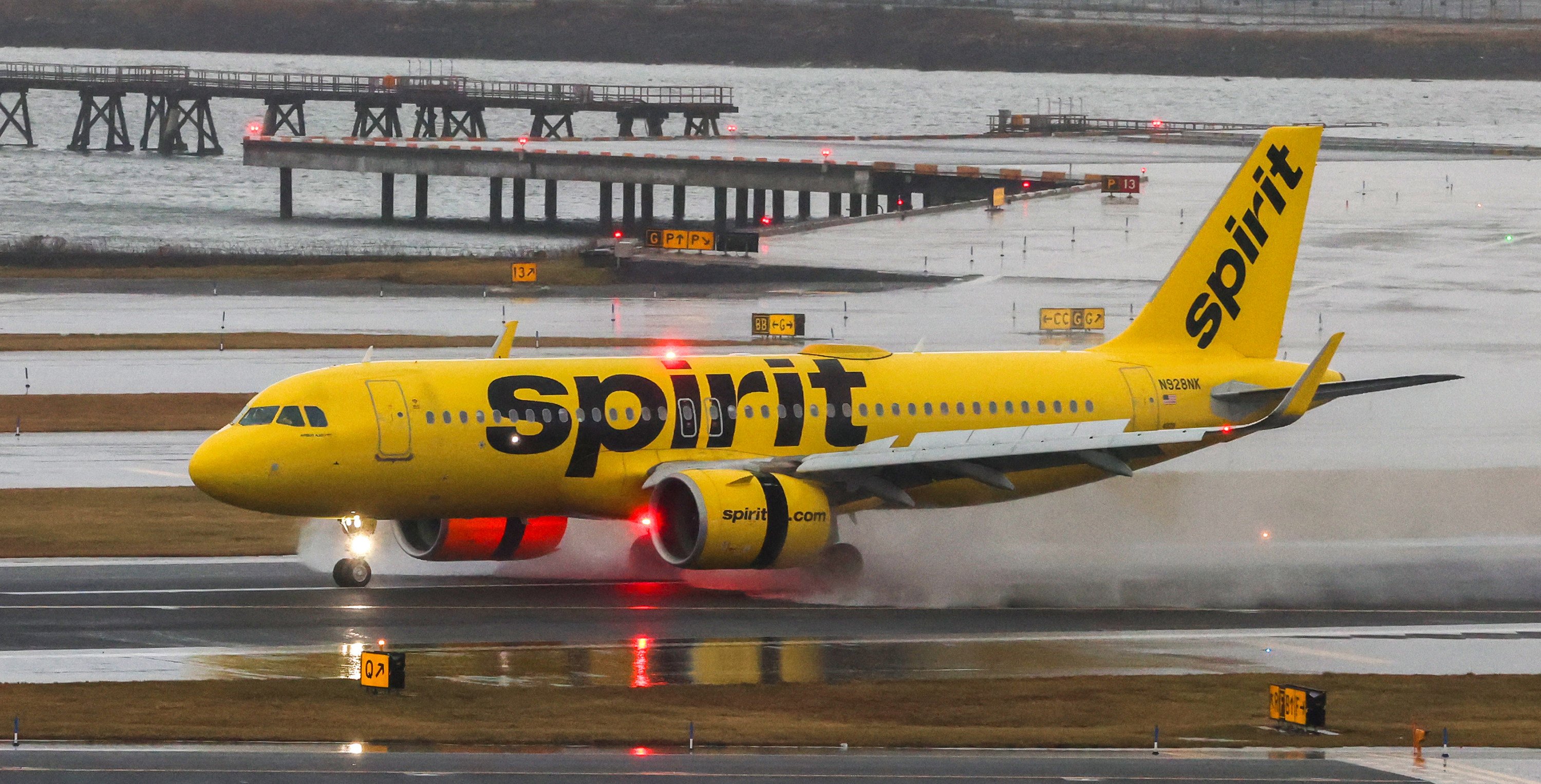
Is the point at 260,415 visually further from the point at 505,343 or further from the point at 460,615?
the point at 505,343

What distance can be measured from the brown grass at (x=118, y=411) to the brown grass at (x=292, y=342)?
1161 cm

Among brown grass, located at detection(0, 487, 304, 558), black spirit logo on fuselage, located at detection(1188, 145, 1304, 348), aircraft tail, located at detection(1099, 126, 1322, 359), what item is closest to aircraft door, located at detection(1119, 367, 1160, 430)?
aircraft tail, located at detection(1099, 126, 1322, 359)

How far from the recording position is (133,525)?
51062 millimetres

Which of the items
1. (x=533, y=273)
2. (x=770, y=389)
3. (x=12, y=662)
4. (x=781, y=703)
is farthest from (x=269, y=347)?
(x=781, y=703)

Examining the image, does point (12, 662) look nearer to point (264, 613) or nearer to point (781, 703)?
point (264, 613)

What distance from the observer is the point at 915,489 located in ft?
150

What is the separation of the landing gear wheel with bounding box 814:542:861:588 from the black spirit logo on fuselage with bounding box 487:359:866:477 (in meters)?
2.71

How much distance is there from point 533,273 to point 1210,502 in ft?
214

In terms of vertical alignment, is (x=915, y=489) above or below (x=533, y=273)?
below

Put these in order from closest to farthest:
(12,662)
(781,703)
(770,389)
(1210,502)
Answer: (781,703) < (12,662) < (770,389) < (1210,502)

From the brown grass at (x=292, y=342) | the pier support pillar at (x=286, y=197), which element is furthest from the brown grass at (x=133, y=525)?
the pier support pillar at (x=286, y=197)

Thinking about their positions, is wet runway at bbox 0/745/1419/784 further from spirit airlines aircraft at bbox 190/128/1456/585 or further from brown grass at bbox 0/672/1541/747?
spirit airlines aircraft at bbox 190/128/1456/585

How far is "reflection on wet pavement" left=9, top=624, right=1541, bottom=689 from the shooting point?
115 feet

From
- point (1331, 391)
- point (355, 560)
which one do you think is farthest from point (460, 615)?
point (1331, 391)
